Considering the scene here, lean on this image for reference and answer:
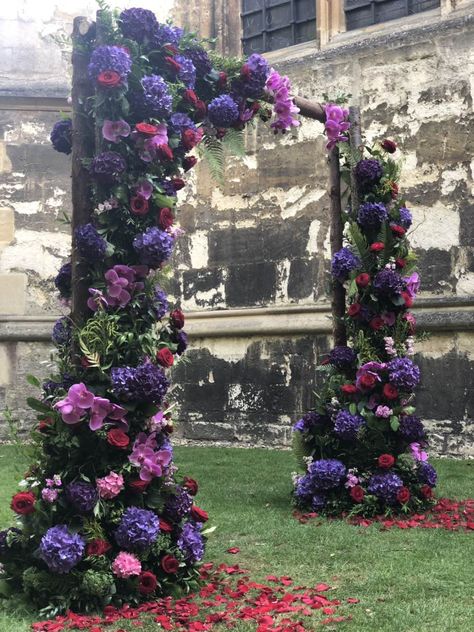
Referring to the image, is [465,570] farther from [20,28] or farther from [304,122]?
[20,28]

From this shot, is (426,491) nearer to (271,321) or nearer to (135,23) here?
(135,23)

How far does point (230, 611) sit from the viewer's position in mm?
3135

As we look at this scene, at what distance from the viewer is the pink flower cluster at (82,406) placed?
3.25 meters

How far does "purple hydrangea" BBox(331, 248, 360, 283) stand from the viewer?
5227mm

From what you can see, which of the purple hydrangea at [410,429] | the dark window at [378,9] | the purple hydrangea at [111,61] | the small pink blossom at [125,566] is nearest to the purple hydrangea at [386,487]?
the purple hydrangea at [410,429]

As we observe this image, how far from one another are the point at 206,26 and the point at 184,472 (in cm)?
547

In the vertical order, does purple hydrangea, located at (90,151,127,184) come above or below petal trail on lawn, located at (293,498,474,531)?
above

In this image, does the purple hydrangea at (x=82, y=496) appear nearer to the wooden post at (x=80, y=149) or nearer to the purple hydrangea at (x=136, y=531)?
the purple hydrangea at (x=136, y=531)

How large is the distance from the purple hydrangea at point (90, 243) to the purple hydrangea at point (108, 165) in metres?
0.23

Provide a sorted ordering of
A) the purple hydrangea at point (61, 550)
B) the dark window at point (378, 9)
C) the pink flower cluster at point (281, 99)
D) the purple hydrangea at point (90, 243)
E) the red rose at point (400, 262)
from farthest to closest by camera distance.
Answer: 1. the dark window at point (378, 9)
2. the red rose at point (400, 262)
3. the pink flower cluster at point (281, 99)
4. the purple hydrangea at point (90, 243)
5. the purple hydrangea at point (61, 550)

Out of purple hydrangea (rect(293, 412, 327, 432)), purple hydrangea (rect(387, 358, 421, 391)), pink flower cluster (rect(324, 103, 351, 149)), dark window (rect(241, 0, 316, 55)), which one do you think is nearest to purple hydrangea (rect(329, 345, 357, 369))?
purple hydrangea (rect(387, 358, 421, 391))

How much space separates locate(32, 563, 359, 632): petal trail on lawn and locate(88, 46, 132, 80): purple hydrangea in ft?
7.39

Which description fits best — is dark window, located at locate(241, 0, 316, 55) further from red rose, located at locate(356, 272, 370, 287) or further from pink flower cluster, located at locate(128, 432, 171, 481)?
pink flower cluster, located at locate(128, 432, 171, 481)

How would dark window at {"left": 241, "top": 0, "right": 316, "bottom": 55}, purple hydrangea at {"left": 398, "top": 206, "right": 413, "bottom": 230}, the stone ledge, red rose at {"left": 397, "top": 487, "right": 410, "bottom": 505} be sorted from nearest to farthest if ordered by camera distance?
red rose at {"left": 397, "top": 487, "right": 410, "bottom": 505}, purple hydrangea at {"left": 398, "top": 206, "right": 413, "bottom": 230}, the stone ledge, dark window at {"left": 241, "top": 0, "right": 316, "bottom": 55}
